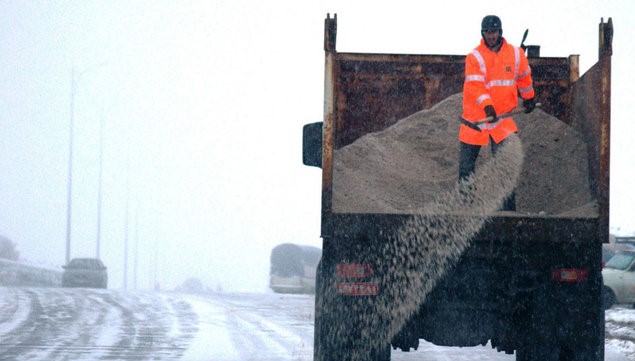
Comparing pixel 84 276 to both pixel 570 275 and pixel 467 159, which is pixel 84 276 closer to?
pixel 467 159

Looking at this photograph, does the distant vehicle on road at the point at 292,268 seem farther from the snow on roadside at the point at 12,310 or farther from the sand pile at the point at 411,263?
the sand pile at the point at 411,263

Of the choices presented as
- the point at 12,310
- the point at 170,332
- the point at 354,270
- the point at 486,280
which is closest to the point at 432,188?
the point at 486,280

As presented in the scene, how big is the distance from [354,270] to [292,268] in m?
25.3

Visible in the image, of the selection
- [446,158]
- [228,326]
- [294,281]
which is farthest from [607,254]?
[446,158]

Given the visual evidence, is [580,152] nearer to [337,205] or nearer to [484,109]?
[484,109]

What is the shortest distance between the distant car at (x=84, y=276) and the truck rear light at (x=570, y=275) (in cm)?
2780

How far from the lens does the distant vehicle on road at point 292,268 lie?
31.2m

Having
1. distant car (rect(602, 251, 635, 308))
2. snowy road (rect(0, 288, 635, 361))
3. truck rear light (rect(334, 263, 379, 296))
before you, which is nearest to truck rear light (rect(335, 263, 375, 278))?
truck rear light (rect(334, 263, 379, 296))

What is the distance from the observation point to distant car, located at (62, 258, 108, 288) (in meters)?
32.8

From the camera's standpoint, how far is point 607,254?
1080 inches

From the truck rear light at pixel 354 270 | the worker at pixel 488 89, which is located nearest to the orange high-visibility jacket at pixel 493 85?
the worker at pixel 488 89

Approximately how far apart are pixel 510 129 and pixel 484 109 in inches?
12.8

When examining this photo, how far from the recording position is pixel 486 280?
6500mm

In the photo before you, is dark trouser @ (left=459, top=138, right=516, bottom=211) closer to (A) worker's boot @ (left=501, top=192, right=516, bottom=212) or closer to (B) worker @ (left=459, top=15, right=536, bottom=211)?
(B) worker @ (left=459, top=15, right=536, bottom=211)
